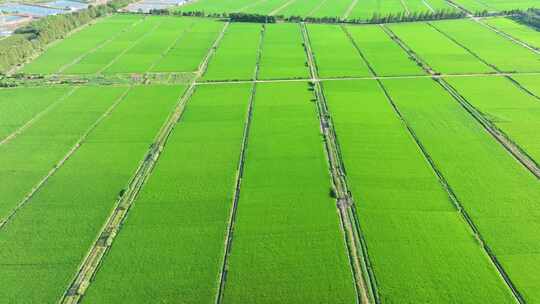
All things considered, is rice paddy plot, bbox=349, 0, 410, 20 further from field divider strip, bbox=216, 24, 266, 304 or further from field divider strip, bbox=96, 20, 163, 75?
field divider strip, bbox=216, 24, 266, 304

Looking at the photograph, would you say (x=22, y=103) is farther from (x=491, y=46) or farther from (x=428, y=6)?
(x=428, y=6)

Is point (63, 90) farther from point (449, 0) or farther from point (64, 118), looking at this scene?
point (449, 0)

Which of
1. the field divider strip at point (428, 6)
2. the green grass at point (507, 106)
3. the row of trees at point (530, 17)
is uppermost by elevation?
the field divider strip at point (428, 6)

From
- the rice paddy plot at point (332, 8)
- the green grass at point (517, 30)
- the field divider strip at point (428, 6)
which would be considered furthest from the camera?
the field divider strip at point (428, 6)

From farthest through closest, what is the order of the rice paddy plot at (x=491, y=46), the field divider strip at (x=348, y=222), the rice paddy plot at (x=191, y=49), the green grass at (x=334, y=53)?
the rice paddy plot at (x=191, y=49), the rice paddy plot at (x=491, y=46), the green grass at (x=334, y=53), the field divider strip at (x=348, y=222)

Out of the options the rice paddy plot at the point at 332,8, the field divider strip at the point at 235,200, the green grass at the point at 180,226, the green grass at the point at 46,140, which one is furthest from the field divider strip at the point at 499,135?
the rice paddy plot at the point at 332,8

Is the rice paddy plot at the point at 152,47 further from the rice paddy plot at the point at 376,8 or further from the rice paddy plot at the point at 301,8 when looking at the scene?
the rice paddy plot at the point at 376,8

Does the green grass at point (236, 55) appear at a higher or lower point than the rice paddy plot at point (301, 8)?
lower
